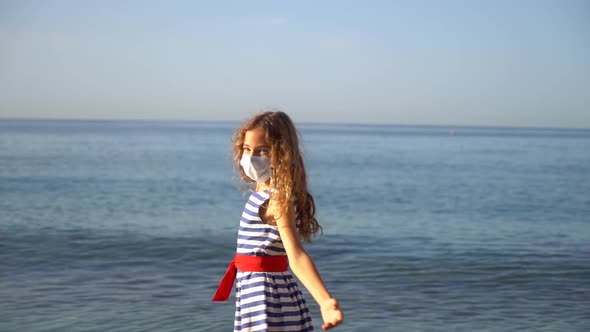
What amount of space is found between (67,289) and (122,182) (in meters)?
18.0

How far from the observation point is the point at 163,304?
7559mm

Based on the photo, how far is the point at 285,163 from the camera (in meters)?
2.84

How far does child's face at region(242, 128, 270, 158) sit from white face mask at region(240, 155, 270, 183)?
2 centimetres

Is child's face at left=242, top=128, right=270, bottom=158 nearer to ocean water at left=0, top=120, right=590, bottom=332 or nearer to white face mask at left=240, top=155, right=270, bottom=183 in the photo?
white face mask at left=240, top=155, right=270, bottom=183

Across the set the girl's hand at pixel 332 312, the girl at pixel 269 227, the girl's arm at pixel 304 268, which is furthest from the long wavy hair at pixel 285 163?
the girl's hand at pixel 332 312

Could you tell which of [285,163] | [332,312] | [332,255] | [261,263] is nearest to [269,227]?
[261,263]

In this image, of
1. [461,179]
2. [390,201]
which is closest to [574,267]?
[390,201]

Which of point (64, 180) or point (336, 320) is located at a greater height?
point (336, 320)

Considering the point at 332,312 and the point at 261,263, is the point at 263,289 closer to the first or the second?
the point at 261,263

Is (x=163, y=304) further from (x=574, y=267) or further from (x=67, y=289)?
(x=574, y=267)

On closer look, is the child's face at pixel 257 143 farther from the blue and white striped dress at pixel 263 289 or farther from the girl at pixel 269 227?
the blue and white striped dress at pixel 263 289

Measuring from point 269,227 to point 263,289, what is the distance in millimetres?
246

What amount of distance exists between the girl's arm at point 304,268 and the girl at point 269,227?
71 mm

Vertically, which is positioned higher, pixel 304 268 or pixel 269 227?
pixel 269 227
